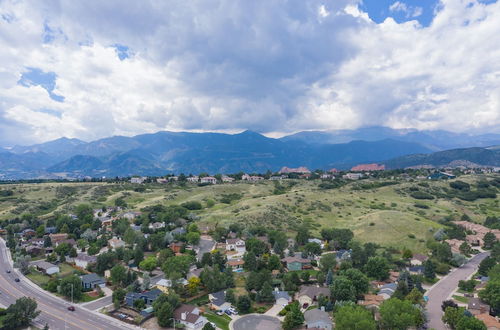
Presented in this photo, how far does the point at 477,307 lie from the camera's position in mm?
48281

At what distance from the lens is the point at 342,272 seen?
56812 millimetres

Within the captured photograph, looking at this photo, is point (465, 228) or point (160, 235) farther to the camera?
point (465, 228)

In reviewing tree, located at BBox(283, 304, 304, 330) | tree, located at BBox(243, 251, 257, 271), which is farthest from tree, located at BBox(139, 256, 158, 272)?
tree, located at BBox(283, 304, 304, 330)

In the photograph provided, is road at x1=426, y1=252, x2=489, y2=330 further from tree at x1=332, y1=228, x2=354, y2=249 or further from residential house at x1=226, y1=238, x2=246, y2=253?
residential house at x1=226, y1=238, x2=246, y2=253

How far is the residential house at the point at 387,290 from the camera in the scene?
5296 cm

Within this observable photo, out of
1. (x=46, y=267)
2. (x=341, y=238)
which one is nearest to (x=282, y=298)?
(x=341, y=238)

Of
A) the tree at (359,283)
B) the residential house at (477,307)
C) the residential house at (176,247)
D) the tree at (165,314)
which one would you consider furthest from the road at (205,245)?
the residential house at (477,307)

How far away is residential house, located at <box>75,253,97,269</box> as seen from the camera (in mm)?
68562

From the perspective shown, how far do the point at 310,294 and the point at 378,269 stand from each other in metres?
16.4

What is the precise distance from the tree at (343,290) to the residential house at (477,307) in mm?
16895

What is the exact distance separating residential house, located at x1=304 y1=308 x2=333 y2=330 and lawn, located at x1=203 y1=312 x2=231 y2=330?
11.2 m

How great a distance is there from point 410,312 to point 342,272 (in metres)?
15.9

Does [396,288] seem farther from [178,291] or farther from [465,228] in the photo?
[465,228]

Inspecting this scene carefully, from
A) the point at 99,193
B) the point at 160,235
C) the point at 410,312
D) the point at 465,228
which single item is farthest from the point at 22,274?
the point at 465,228
